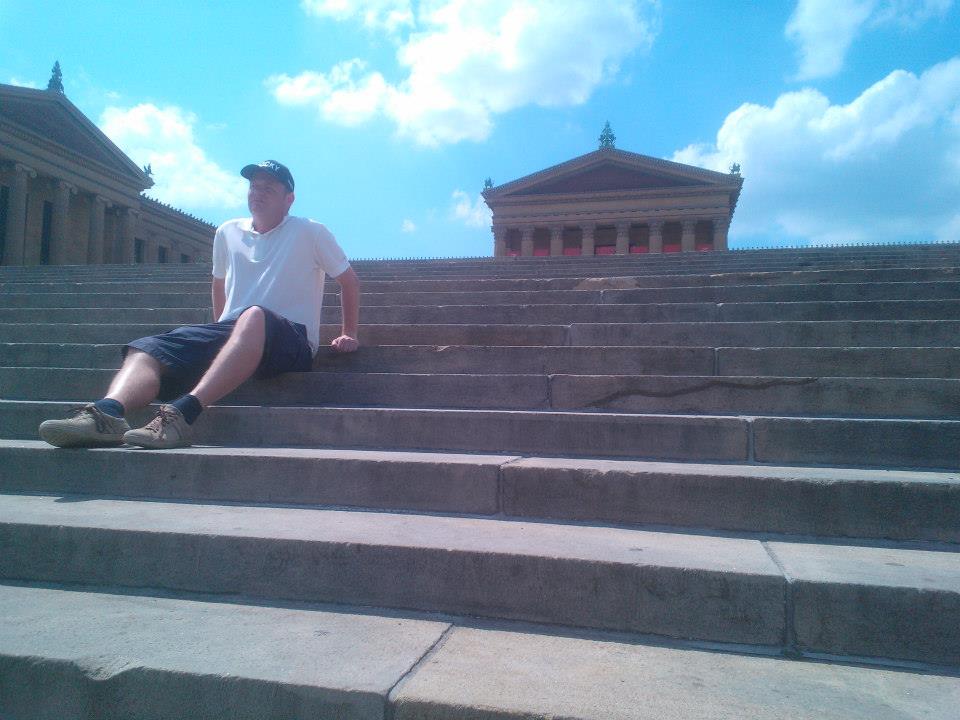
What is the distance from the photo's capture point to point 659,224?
123 feet

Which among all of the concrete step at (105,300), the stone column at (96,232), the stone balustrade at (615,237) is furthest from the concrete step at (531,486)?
the stone balustrade at (615,237)

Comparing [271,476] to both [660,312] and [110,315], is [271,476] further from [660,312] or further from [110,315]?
[110,315]

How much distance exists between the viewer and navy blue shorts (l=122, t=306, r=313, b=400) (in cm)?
340

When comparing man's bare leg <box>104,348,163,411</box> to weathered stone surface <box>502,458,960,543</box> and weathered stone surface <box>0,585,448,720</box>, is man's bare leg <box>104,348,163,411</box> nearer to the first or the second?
weathered stone surface <box>0,585,448,720</box>

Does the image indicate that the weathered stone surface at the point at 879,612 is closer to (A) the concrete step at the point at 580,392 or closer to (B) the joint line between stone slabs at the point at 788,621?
(B) the joint line between stone slabs at the point at 788,621

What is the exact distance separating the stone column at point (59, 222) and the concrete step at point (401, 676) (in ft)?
107

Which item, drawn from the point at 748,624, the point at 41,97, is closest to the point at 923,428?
the point at 748,624

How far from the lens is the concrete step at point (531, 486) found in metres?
2.36

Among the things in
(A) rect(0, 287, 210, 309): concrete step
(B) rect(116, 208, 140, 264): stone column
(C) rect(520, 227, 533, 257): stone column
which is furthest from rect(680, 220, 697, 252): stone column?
(A) rect(0, 287, 210, 309): concrete step

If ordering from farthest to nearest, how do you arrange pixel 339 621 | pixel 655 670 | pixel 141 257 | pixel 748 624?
pixel 141 257, pixel 339 621, pixel 748 624, pixel 655 670

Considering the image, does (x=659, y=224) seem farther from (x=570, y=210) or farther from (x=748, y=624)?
(x=748, y=624)

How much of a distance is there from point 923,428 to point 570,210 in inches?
1478

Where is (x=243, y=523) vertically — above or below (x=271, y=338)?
below

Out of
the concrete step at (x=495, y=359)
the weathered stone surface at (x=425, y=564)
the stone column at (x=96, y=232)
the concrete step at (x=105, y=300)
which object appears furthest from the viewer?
the stone column at (x=96, y=232)
